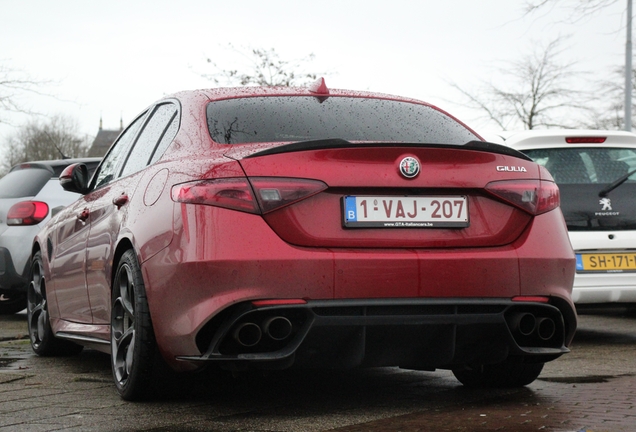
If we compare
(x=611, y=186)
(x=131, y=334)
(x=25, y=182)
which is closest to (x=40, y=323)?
(x=131, y=334)

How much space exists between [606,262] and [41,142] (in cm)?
8437

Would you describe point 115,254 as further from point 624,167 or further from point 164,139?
point 624,167

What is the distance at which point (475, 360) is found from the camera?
14.9 ft

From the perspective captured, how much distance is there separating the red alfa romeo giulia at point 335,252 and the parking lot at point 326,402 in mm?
241

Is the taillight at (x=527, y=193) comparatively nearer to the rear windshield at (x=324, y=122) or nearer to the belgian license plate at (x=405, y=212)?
the belgian license plate at (x=405, y=212)

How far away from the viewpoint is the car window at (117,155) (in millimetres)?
6047

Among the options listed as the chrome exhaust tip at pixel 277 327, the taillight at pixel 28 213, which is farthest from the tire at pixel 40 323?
the chrome exhaust tip at pixel 277 327

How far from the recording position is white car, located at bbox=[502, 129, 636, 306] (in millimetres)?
7879

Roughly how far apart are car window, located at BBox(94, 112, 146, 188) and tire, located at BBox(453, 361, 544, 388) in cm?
233

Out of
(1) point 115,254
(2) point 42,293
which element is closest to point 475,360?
(1) point 115,254

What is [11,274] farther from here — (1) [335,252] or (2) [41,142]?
(2) [41,142]

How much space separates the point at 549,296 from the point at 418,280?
0.67 meters

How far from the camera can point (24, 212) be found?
1013 cm

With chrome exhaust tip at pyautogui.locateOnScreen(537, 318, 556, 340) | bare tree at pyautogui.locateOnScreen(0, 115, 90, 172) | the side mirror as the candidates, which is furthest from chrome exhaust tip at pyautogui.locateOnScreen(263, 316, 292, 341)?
bare tree at pyautogui.locateOnScreen(0, 115, 90, 172)
